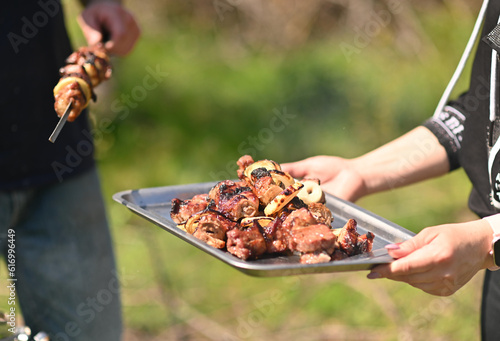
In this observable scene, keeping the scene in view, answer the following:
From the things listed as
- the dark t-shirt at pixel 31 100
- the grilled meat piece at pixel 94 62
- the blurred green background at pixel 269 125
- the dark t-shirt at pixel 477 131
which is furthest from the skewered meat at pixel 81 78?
the blurred green background at pixel 269 125

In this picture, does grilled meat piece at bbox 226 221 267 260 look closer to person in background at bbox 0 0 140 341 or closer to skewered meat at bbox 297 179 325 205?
skewered meat at bbox 297 179 325 205

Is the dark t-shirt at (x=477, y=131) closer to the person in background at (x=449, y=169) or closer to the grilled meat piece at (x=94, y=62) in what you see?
the person in background at (x=449, y=169)

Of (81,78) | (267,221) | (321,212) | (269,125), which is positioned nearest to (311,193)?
(321,212)

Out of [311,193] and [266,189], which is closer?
[266,189]

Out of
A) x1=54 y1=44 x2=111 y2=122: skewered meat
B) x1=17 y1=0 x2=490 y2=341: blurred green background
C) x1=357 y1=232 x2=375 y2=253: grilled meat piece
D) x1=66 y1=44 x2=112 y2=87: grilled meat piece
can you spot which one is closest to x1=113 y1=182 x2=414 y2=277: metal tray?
x1=357 y1=232 x2=375 y2=253: grilled meat piece

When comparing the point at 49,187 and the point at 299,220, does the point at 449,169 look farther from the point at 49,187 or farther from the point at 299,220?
the point at 49,187

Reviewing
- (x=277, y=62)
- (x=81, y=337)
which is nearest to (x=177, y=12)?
(x=277, y=62)
